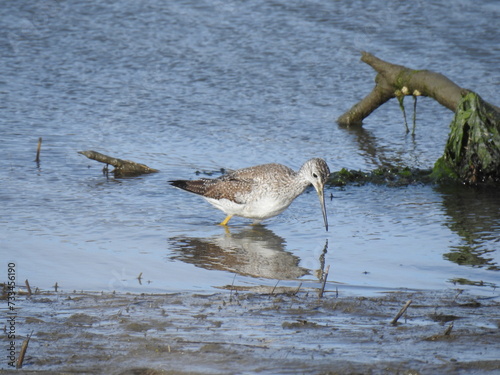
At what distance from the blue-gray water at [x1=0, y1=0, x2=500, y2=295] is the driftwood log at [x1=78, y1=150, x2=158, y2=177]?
0.65 feet

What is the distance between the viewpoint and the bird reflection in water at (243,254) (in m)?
7.44

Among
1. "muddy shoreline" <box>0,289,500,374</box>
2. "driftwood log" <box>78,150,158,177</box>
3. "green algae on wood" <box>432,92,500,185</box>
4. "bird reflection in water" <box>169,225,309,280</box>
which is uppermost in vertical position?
"green algae on wood" <box>432,92,500,185</box>

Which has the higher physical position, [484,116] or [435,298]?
[484,116]

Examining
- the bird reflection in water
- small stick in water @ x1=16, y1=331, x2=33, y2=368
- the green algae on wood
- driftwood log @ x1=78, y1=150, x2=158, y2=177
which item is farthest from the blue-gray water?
small stick in water @ x1=16, y1=331, x2=33, y2=368

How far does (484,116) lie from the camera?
33.6 feet

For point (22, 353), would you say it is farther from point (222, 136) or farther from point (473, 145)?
point (222, 136)

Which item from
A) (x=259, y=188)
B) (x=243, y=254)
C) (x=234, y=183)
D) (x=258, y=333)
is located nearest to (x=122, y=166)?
(x=234, y=183)

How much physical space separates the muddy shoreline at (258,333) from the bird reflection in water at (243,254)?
894 millimetres

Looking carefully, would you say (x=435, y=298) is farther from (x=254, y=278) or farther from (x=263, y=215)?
(x=263, y=215)

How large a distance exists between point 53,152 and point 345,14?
27.8ft

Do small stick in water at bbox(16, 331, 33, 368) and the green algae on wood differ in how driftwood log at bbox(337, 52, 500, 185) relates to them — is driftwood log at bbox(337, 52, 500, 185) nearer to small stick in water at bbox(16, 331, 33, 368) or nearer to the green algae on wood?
the green algae on wood

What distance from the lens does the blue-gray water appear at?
757cm

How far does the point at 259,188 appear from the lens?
29.8ft

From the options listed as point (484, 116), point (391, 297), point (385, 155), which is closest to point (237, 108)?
point (385, 155)
